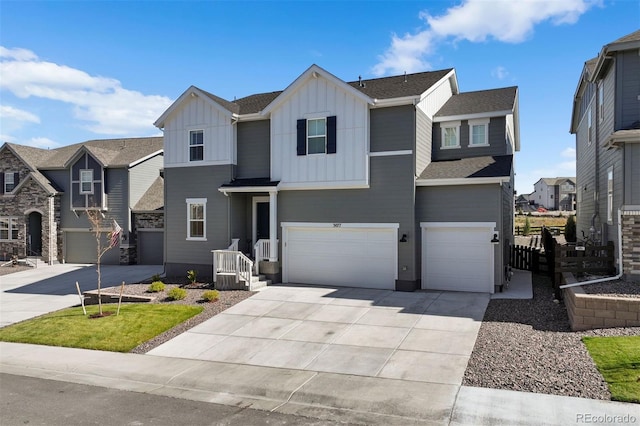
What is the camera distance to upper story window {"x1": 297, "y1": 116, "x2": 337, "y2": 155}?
1695cm

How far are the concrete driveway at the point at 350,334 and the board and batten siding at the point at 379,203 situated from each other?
1.99 metres

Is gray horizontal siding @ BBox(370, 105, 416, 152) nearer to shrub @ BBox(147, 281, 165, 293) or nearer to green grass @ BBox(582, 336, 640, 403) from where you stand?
green grass @ BBox(582, 336, 640, 403)

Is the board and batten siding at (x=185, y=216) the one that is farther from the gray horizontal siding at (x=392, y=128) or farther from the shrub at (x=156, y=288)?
the gray horizontal siding at (x=392, y=128)

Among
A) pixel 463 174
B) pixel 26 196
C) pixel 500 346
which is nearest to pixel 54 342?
pixel 500 346

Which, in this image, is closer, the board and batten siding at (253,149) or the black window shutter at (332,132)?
the black window shutter at (332,132)

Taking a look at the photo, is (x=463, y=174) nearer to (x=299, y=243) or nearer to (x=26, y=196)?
(x=299, y=243)

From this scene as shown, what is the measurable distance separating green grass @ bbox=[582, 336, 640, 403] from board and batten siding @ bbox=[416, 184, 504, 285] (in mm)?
6155

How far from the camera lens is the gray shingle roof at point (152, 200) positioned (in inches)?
1035

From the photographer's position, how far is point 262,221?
19.5 meters

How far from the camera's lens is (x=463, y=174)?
15977 millimetres

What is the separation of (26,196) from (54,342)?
64.0 feet

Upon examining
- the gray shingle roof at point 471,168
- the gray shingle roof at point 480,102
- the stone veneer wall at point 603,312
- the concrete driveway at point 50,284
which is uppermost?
the gray shingle roof at point 480,102

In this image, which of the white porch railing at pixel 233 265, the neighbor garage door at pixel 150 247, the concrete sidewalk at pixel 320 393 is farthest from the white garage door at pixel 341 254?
the neighbor garage door at pixel 150 247

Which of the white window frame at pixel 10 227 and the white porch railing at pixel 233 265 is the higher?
the white window frame at pixel 10 227
